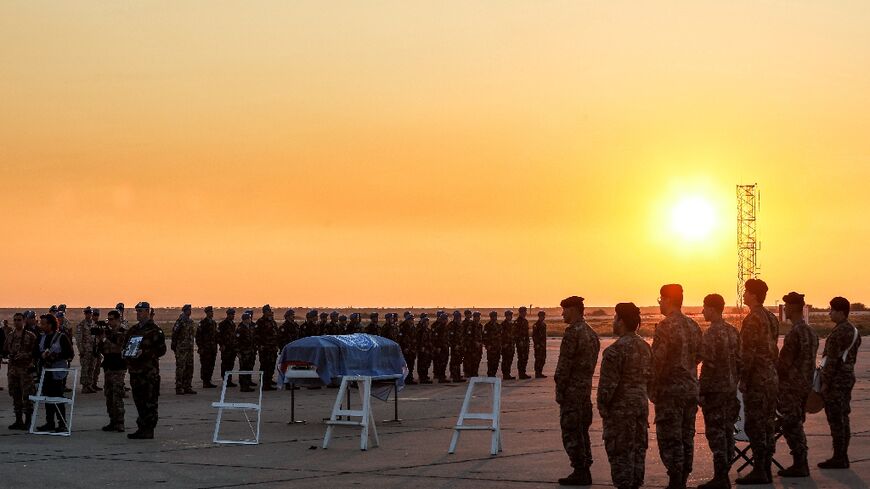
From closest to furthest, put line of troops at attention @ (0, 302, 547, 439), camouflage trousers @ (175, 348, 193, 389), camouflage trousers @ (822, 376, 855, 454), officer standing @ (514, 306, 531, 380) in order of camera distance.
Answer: camouflage trousers @ (822, 376, 855, 454), line of troops at attention @ (0, 302, 547, 439), camouflage trousers @ (175, 348, 193, 389), officer standing @ (514, 306, 531, 380)

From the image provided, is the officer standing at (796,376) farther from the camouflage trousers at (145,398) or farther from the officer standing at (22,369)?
the officer standing at (22,369)

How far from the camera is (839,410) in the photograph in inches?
596

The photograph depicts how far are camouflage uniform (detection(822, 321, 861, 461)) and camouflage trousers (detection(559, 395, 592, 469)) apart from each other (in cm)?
315

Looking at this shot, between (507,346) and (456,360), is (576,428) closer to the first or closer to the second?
(456,360)

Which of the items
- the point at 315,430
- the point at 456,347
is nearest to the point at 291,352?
the point at 315,430

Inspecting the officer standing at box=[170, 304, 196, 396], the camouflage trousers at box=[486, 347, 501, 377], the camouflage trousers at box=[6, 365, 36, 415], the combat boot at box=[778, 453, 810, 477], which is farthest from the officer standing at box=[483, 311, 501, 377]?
the combat boot at box=[778, 453, 810, 477]

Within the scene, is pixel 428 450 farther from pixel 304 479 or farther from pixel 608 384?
pixel 608 384

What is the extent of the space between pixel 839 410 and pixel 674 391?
3.08 meters

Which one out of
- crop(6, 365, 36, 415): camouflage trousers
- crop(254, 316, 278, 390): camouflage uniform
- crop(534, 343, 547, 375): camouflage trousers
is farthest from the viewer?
crop(534, 343, 547, 375): camouflage trousers

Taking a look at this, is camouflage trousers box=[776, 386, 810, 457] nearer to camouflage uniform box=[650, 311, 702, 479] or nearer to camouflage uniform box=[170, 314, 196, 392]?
camouflage uniform box=[650, 311, 702, 479]

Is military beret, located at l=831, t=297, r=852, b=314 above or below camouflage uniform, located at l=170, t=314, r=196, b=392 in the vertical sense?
above

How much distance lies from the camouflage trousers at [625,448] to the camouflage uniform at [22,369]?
486 inches

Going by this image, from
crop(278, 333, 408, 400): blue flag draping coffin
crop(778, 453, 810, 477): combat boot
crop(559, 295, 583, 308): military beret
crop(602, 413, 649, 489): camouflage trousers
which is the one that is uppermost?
crop(559, 295, 583, 308): military beret

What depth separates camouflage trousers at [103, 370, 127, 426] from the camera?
20344mm
